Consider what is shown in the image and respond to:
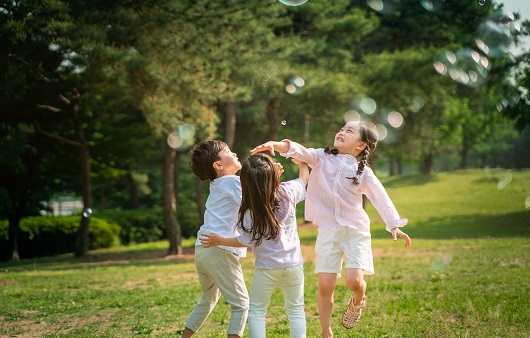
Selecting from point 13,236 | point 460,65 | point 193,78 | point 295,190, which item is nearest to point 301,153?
point 295,190

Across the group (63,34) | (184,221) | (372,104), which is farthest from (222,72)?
(184,221)

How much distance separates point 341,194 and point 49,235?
1756cm

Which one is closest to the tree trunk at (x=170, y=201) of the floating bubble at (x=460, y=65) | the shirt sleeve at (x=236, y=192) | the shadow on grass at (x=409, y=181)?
the floating bubble at (x=460, y=65)

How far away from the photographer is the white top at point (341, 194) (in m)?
4.20

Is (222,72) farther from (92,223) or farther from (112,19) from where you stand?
(92,223)

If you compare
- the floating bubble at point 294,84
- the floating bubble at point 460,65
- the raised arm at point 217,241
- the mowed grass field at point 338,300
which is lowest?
the mowed grass field at point 338,300

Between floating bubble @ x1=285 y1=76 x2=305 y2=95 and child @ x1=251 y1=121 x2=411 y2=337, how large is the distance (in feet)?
45.1

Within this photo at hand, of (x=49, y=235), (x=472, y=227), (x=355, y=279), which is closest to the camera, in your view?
(x=355, y=279)

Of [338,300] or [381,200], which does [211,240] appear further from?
[338,300]

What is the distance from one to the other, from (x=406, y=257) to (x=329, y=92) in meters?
7.78

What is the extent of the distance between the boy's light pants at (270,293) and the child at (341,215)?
0.53 metres

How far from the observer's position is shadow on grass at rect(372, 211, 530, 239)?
20.2 meters

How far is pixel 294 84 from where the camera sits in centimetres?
1828

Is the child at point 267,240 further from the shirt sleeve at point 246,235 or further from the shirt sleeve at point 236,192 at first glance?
the shirt sleeve at point 236,192
